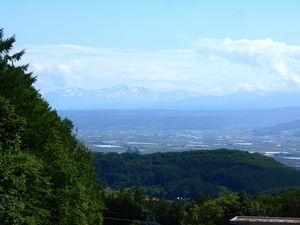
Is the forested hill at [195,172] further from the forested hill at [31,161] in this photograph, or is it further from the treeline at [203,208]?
the forested hill at [31,161]

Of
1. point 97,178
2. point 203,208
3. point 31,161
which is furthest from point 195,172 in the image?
point 31,161

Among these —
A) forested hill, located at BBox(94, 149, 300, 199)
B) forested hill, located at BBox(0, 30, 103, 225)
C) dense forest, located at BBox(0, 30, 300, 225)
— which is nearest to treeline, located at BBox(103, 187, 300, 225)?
dense forest, located at BBox(0, 30, 300, 225)

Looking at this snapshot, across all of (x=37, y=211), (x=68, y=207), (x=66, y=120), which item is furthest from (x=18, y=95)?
(x=66, y=120)

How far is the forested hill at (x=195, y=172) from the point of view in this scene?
265 feet

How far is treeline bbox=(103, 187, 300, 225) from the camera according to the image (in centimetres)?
3975

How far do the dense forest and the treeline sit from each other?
2.4 inches

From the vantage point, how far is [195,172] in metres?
90.1

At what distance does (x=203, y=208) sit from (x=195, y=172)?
4901 cm

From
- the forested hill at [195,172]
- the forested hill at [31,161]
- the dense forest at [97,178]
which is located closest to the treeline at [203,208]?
the dense forest at [97,178]

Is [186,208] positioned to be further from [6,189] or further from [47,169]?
[6,189]

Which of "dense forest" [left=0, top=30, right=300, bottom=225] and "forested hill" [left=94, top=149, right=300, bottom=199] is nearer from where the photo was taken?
"dense forest" [left=0, top=30, right=300, bottom=225]

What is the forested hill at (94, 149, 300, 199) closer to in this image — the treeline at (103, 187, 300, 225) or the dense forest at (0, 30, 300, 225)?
the dense forest at (0, 30, 300, 225)

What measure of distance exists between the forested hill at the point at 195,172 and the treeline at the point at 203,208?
29.9m

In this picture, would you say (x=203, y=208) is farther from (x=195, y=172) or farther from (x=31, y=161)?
(x=195, y=172)
